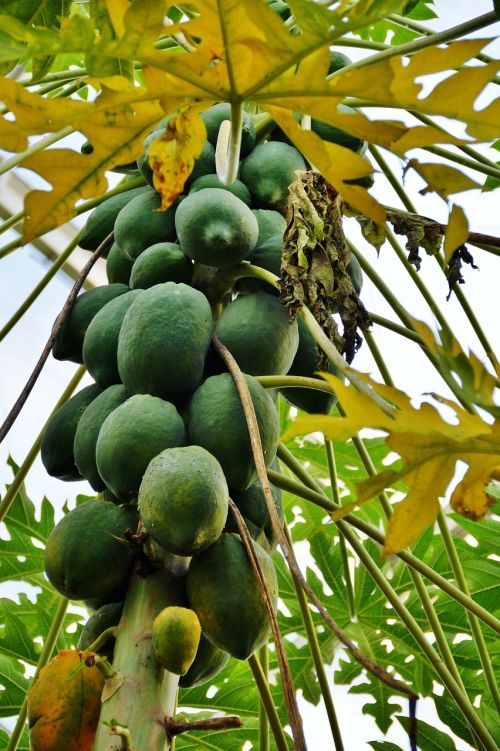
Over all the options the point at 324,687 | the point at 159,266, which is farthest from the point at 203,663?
the point at 159,266

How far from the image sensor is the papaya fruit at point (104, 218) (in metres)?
1.58

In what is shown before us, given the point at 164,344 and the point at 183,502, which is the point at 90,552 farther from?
the point at 164,344

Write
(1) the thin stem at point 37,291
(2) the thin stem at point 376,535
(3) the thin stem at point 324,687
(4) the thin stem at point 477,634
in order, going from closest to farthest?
1. (3) the thin stem at point 324,687
2. (2) the thin stem at point 376,535
3. (4) the thin stem at point 477,634
4. (1) the thin stem at point 37,291

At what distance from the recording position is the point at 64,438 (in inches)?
52.4

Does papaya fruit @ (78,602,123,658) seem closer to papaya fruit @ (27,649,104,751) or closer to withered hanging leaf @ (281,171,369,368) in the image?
papaya fruit @ (27,649,104,751)

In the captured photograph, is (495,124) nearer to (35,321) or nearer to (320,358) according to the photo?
(320,358)

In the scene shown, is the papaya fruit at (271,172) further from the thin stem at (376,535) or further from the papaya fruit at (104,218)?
the thin stem at (376,535)

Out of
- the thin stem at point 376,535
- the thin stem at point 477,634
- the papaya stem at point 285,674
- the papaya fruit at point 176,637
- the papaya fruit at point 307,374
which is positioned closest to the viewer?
the papaya stem at point 285,674

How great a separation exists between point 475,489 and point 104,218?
84 centimetres

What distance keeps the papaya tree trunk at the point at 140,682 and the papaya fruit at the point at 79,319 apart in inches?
19.3

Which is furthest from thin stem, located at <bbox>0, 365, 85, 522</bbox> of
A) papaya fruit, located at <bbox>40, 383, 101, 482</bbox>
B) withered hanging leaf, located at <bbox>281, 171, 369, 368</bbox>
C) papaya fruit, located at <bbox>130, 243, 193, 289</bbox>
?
withered hanging leaf, located at <bbox>281, 171, 369, 368</bbox>

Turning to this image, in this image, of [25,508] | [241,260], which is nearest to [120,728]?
[241,260]

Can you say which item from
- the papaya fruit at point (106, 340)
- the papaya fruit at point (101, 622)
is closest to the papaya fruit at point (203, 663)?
the papaya fruit at point (101, 622)

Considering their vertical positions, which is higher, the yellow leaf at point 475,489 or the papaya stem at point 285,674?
the yellow leaf at point 475,489
